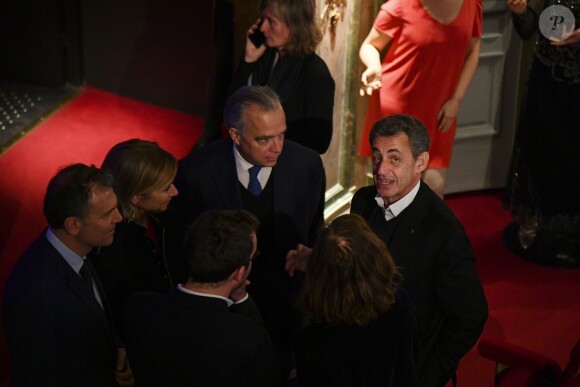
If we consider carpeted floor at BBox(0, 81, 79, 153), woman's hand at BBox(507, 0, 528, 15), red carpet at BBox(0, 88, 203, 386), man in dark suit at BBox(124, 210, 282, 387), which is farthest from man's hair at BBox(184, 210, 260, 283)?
carpeted floor at BBox(0, 81, 79, 153)

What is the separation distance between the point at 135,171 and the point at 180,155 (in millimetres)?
2955

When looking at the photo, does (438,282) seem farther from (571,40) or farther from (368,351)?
(571,40)

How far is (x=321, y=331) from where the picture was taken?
Answer: 7.71 feet

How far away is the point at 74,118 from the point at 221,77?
2.16m

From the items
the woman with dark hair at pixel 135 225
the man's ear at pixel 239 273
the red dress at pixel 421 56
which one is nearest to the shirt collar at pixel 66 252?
the woman with dark hair at pixel 135 225

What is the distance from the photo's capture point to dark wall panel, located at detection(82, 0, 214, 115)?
6.55 metres

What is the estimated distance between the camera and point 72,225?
Answer: 8.70 feet

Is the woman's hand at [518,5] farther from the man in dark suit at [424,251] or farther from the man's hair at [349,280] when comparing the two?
the man's hair at [349,280]

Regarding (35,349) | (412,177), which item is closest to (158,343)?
(35,349)

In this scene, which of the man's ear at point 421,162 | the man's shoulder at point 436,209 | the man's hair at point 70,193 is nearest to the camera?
the man's hair at point 70,193

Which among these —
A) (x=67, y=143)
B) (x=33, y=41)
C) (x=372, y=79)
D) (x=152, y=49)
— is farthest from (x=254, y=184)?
(x=33, y=41)

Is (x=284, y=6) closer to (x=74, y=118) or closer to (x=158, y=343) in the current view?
(x=158, y=343)

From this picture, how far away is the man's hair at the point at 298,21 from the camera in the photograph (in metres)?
3.76

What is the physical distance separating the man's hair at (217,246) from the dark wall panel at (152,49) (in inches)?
166
